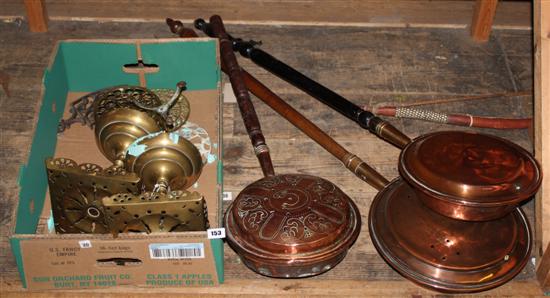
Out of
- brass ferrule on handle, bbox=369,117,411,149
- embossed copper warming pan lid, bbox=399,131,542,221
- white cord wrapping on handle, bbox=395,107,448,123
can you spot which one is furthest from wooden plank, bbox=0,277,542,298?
white cord wrapping on handle, bbox=395,107,448,123

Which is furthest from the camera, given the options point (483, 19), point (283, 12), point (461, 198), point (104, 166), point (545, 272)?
point (283, 12)

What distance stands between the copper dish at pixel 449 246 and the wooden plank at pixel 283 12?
115 cm

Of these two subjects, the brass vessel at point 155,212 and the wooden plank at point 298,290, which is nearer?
the brass vessel at point 155,212

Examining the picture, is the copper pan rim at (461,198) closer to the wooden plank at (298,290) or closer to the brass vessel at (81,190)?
the wooden plank at (298,290)

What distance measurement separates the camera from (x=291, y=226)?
2020mm

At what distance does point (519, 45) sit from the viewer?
9.82 feet

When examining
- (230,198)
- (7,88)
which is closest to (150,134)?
(230,198)

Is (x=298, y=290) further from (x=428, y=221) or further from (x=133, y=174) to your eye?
(x=133, y=174)

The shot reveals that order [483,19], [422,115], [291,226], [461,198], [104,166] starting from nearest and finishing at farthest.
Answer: [461,198], [291,226], [104,166], [422,115], [483,19]

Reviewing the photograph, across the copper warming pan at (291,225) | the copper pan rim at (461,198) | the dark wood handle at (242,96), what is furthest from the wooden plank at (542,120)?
the dark wood handle at (242,96)

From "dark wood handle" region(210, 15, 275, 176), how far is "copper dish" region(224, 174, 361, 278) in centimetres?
17

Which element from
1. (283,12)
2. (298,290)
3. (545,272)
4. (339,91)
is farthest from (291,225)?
(283,12)

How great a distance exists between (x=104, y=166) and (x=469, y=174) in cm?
114

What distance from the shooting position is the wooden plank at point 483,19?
9.53ft
